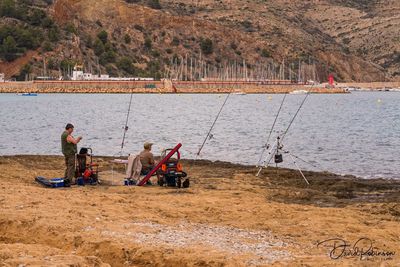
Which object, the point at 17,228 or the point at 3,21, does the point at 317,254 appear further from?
the point at 3,21

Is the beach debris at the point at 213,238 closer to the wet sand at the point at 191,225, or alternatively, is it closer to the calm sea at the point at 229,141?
the wet sand at the point at 191,225

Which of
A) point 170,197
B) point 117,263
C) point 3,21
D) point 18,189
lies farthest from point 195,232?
point 3,21

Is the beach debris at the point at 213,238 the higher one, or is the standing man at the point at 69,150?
the standing man at the point at 69,150

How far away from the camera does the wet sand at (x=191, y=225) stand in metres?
12.6

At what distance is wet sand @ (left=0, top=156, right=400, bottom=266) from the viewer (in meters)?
12.6

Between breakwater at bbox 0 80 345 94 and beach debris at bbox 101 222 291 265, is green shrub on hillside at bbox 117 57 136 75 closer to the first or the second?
breakwater at bbox 0 80 345 94

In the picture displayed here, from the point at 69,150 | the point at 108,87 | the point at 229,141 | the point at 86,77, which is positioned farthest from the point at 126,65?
the point at 69,150

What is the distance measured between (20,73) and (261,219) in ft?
573

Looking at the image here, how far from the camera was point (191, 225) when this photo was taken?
15242 mm

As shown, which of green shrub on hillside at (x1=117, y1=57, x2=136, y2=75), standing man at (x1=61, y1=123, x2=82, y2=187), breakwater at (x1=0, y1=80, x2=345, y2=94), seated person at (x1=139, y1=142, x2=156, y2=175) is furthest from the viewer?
green shrub on hillside at (x1=117, y1=57, x2=136, y2=75)

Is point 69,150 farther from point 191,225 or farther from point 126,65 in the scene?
point 126,65

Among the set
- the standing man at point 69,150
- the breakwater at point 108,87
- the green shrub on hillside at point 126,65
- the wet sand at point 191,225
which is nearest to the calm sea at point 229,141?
the wet sand at point 191,225

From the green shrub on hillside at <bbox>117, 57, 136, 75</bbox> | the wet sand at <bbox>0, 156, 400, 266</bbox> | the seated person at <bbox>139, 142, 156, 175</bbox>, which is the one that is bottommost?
the wet sand at <bbox>0, 156, 400, 266</bbox>

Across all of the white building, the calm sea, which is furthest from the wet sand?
the white building
